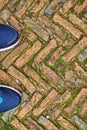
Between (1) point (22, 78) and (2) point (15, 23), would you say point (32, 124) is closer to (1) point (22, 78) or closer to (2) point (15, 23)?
(1) point (22, 78)

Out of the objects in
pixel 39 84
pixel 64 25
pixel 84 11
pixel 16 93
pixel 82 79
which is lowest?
pixel 16 93

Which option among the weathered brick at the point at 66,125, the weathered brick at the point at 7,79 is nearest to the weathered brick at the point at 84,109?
the weathered brick at the point at 66,125

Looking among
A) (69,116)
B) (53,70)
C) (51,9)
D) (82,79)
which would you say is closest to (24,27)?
(51,9)

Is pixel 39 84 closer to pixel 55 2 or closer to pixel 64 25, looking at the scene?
pixel 64 25

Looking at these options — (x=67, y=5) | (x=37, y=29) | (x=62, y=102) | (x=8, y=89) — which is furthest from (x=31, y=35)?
(x=62, y=102)

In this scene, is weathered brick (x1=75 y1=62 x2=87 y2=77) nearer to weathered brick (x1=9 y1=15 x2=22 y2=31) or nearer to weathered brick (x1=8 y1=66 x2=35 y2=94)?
weathered brick (x1=8 y1=66 x2=35 y2=94)

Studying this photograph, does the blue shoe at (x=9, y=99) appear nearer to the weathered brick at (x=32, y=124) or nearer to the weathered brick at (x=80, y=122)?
the weathered brick at (x=32, y=124)
